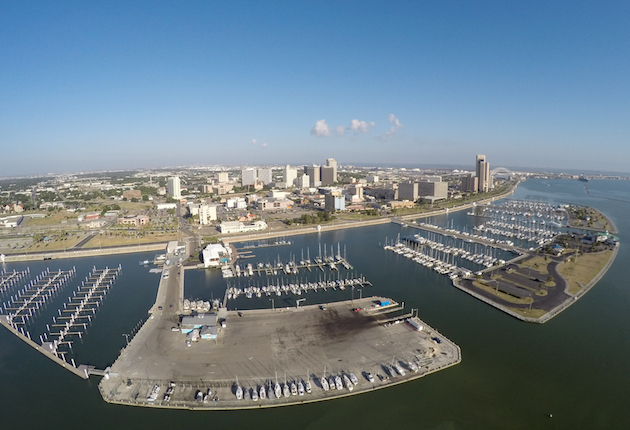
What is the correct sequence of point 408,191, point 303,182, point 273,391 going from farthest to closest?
point 303,182 < point 408,191 < point 273,391

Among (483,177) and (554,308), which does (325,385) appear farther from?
(483,177)

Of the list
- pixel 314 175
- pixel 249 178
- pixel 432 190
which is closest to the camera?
pixel 432 190

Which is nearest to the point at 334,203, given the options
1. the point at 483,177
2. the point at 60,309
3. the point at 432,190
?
the point at 432,190

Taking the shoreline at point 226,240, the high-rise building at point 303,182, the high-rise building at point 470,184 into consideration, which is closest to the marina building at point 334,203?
the shoreline at point 226,240

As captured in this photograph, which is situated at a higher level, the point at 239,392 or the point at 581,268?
the point at 581,268

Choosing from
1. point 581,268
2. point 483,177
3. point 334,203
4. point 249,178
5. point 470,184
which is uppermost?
point 249,178

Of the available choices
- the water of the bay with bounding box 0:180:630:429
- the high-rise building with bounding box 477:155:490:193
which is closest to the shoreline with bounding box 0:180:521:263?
the water of the bay with bounding box 0:180:630:429

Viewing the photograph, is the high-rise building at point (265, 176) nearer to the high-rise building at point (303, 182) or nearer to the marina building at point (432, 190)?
the high-rise building at point (303, 182)

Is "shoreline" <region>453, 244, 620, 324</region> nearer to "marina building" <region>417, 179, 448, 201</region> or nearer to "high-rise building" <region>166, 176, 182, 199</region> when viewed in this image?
"marina building" <region>417, 179, 448, 201</region>

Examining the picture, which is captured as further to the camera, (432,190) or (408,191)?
(432,190)

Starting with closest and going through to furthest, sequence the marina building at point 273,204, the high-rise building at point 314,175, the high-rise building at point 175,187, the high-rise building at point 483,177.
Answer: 1. the marina building at point 273,204
2. the high-rise building at point 175,187
3. the high-rise building at point 483,177
4. the high-rise building at point 314,175
